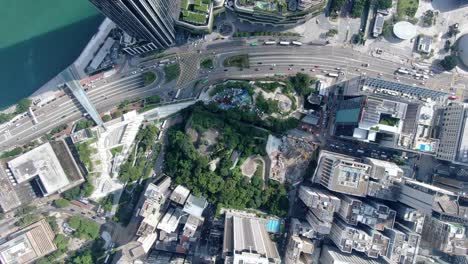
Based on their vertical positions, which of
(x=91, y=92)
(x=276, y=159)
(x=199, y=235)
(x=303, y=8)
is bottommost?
(x=199, y=235)

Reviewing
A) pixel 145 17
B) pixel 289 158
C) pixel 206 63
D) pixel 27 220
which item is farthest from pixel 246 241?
pixel 27 220

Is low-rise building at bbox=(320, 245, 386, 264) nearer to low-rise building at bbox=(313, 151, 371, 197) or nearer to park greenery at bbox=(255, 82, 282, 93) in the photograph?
low-rise building at bbox=(313, 151, 371, 197)

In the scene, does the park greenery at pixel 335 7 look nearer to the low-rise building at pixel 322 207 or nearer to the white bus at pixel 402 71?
the white bus at pixel 402 71

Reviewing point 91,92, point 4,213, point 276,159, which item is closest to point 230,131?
point 276,159

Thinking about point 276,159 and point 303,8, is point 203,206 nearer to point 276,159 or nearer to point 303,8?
point 276,159

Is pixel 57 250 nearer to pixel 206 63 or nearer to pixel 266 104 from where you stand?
pixel 206 63

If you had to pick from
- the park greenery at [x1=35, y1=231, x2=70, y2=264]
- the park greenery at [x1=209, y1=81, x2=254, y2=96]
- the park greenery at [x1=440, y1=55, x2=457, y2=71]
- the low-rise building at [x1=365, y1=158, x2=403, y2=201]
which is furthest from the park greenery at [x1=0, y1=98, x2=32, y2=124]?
the park greenery at [x1=440, y1=55, x2=457, y2=71]
